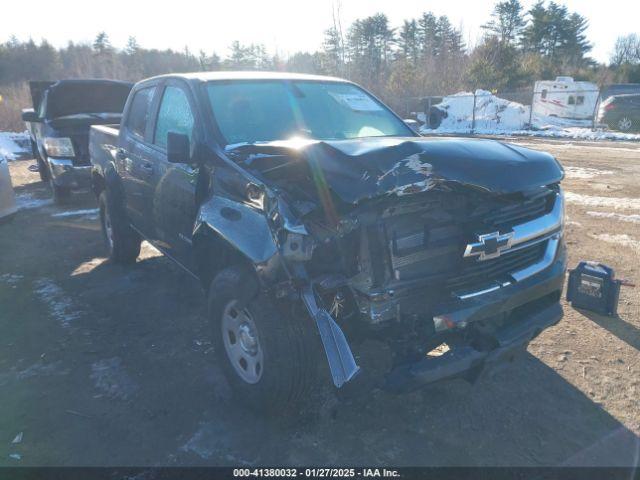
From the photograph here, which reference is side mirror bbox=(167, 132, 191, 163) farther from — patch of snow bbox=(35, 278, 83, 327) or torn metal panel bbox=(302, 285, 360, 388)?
patch of snow bbox=(35, 278, 83, 327)

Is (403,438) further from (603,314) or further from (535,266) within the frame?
(603,314)

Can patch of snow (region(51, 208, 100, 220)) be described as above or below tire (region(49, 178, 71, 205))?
below

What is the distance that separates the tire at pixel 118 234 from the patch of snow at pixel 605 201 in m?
6.83

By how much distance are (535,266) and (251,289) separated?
171cm

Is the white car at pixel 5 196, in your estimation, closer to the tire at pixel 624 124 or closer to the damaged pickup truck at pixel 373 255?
the damaged pickup truck at pixel 373 255

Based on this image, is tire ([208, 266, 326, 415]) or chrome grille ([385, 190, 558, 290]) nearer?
chrome grille ([385, 190, 558, 290])

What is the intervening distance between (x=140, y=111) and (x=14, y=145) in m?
15.8

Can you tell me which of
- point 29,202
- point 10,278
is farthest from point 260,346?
point 29,202

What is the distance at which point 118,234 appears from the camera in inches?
215

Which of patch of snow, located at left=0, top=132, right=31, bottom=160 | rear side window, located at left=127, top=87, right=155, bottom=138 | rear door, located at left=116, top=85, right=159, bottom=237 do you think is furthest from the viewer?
patch of snow, located at left=0, top=132, right=31, bottom=160

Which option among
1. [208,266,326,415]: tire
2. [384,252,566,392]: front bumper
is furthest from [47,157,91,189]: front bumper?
[384,252,566,392]: front bumper

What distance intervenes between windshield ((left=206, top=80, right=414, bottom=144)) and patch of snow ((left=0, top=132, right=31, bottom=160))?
15.4m

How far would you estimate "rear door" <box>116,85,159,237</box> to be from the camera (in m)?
4.41

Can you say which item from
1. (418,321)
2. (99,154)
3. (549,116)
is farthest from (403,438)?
(549,116)
